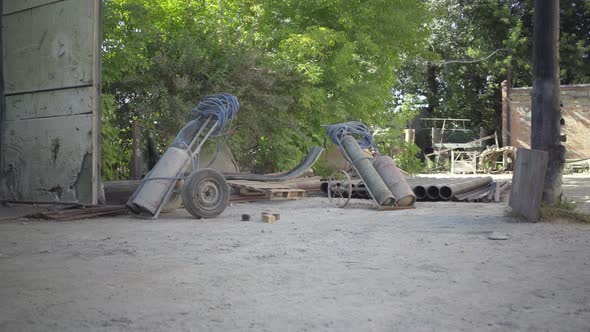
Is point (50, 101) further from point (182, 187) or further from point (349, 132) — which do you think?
point (349, 132)

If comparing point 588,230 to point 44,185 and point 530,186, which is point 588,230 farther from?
point 44,185

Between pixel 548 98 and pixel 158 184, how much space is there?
19.8 ft

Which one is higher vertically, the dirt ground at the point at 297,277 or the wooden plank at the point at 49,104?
the wooden plank at the point at 49,104

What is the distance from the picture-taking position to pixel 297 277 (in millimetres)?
4898

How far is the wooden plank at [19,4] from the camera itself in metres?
10.9

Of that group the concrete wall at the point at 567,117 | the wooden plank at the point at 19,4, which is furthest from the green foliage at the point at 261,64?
the concrete wall at the point at 567,117

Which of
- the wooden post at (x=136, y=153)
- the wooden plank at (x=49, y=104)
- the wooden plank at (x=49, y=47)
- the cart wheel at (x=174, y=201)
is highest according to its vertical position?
the wooden plank at (x=49, y=47)

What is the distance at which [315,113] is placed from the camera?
56.8ft

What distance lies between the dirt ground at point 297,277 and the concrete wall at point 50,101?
2.10 meters

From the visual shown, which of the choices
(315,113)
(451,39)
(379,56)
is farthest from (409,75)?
(315,113)

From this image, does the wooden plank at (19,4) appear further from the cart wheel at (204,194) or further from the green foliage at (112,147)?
the cart wheel at (204,194)

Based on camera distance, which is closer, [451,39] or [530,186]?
[530,186]

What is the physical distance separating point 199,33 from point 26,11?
5.27 metres

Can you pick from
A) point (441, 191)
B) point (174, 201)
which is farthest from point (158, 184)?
point (441, 191)
